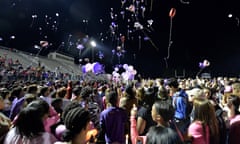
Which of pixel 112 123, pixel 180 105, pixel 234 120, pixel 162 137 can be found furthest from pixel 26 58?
pixel 162 137

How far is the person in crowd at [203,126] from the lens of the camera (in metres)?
3.10

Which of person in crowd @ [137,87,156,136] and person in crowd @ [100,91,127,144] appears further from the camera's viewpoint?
person in crowd @ [100,91,127,144]

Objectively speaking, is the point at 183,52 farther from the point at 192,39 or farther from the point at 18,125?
the point at 18,125

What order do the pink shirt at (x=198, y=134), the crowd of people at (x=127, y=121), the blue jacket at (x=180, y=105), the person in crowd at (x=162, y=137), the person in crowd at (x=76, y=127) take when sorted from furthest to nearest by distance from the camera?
1. the blue jacket at (x=180, y=105)
2. the pink shirt at (x=198, y=134)
3. the crowd of people at (x=127, y=121)
4. the person in crowd at (x=76, y=127)
5. the person in crowd at (x=162, y=137)

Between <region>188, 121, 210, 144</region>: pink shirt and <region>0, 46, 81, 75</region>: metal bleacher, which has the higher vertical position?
<region>0, 46, 81, 75</region>: metal bleacher

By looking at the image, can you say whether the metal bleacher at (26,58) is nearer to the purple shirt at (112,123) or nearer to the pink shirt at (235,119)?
the purple shirt at (112,123)

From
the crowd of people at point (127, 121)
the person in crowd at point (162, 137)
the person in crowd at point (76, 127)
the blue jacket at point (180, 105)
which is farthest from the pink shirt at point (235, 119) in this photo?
the person in crowd at point (76, 127)

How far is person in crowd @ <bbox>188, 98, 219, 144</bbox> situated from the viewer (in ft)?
10.2

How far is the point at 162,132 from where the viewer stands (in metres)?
2.03

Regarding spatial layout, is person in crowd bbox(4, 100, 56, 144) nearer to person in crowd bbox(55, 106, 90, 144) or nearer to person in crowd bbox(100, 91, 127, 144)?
person in crowd bbox(55, 106, 90, 144)

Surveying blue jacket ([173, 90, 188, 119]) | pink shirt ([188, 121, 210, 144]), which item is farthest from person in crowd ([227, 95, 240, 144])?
blue jacket ([173, 90, 188, 119])

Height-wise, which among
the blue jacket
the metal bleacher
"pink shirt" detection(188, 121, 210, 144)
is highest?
the metal bleacher

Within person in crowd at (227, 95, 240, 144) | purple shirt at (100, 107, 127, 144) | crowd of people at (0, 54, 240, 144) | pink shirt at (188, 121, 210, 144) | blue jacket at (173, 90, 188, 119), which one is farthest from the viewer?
blue jacket at (173, 90, 188, 119)

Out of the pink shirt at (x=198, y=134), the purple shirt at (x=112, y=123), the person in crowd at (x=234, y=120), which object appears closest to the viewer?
the pink shirt at (x=198, y=134)
